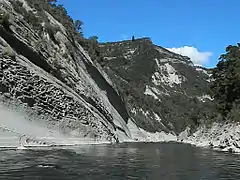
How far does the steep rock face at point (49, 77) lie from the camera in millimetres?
45094

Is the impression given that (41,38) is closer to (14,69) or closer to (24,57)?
(24,57)

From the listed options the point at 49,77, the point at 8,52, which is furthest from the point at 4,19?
the point at 49,77

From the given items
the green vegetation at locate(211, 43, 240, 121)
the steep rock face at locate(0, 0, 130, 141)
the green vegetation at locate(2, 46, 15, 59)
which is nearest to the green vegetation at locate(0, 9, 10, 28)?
the steep rock face at locate(0, 0, 130, 141)

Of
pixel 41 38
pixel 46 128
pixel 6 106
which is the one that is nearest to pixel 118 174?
pixel 6 106

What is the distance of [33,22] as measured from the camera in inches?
2331

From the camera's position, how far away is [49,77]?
52.2 m

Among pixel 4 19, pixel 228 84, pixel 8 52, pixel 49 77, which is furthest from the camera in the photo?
pixel 228 84

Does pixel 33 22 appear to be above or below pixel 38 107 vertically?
above

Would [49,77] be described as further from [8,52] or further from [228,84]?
[228,84]

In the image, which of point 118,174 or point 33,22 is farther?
point 33,22

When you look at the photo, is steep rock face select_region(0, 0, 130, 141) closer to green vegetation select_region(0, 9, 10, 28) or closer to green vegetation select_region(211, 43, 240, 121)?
green vegetation select_region(0, 9, 10, 28)

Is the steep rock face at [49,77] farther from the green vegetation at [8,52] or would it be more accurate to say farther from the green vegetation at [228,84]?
the green vegetation at [228,84]

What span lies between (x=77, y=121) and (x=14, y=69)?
1295cm

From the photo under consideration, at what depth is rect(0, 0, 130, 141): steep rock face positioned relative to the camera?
45.1 meters
